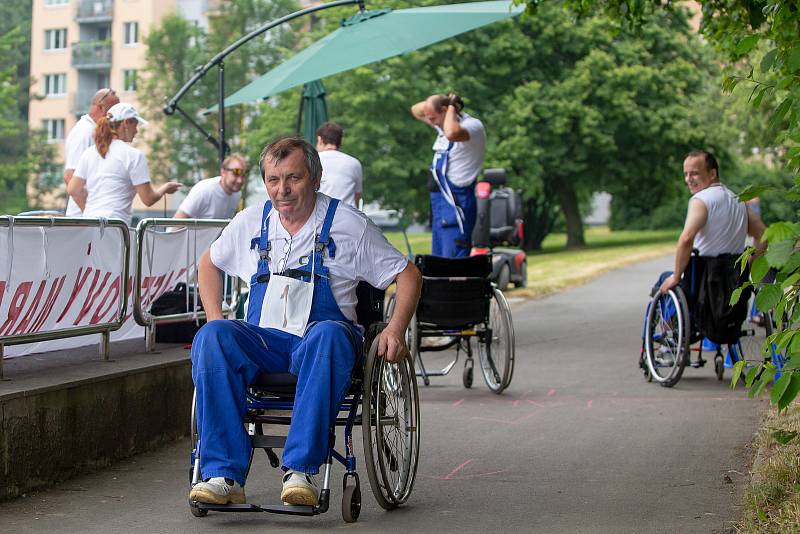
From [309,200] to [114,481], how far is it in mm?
1839

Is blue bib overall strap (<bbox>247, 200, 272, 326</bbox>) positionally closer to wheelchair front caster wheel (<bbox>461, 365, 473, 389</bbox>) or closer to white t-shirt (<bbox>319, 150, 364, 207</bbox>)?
wheelchair front caster wheel (<bbox>461, 365, 473, 389</bbox>)

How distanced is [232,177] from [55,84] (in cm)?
8846

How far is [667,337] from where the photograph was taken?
10859 millimetres

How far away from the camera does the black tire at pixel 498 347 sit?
1031cm

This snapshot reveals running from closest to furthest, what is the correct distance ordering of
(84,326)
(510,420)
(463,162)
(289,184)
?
(289,184) < (84,326) < (510,420) < (463,162)

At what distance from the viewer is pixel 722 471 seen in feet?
23.6

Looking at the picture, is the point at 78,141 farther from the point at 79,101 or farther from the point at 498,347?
the point at 79,101

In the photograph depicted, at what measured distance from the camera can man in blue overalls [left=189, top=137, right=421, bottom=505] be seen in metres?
5.67

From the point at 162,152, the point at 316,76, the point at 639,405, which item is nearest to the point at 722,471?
the point at 639,405

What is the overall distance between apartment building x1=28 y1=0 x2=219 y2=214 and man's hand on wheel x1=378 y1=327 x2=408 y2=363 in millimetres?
87615

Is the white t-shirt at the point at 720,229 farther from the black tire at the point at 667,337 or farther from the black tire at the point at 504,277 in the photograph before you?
the black tire at the point at 504,277

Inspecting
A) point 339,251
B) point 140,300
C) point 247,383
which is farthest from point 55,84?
point 247,383

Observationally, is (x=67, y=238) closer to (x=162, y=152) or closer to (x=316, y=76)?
(x=316, y=76)

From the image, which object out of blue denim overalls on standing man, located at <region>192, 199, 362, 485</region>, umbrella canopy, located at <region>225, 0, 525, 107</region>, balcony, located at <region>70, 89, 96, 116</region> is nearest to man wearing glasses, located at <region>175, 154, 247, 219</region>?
umbrella canopy, located at <region>225, 0, 525, 107</region>
